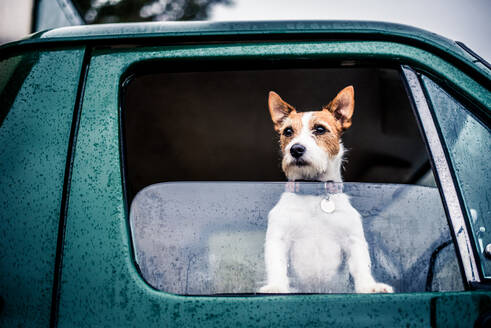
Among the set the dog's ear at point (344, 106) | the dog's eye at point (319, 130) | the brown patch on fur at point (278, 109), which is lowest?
the dog's eye at point (319, 130)

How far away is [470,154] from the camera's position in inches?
41.2

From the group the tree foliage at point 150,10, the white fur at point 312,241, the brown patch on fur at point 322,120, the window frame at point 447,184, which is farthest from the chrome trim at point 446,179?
the tree foliage at point 150,10

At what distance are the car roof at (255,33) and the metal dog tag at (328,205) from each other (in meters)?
0.52

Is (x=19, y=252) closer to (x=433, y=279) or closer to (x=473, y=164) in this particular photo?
(x=433, y=279)

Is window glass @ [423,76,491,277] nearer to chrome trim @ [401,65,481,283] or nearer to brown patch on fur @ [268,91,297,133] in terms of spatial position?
chrome trim @ [401,65,481,283]

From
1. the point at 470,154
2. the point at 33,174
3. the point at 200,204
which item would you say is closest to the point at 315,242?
the point at 200,204

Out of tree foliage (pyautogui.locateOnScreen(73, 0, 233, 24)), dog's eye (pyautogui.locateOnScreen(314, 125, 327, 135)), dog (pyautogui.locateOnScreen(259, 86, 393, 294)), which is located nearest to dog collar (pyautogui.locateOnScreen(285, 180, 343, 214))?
dog (pyautogui.locateOnScreen(259, 86, 393, 294))

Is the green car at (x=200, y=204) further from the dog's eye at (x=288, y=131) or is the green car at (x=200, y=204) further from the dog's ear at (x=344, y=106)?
the dog's eye at (x=288, y=131)

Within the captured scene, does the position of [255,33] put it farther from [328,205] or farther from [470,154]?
[470,154]

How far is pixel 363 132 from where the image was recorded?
4793 millimetres

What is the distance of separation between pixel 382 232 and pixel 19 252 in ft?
3.44

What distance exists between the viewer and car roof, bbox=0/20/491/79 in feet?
3.65

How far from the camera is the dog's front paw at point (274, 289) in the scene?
102 centimetres

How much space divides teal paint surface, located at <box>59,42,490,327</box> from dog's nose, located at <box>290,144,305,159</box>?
555 millimetres
